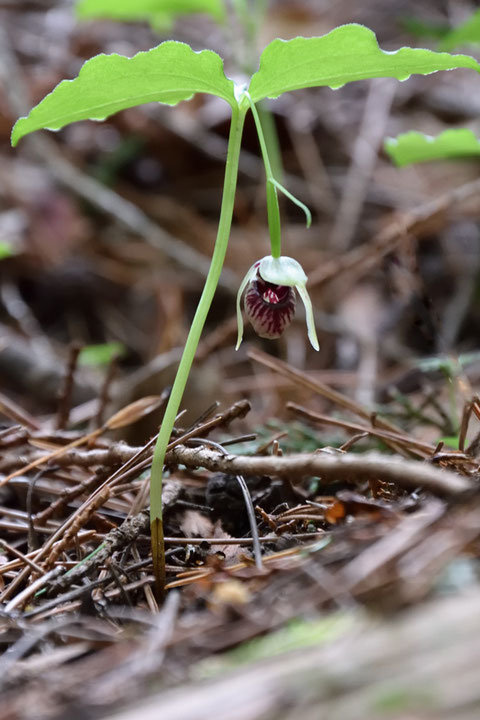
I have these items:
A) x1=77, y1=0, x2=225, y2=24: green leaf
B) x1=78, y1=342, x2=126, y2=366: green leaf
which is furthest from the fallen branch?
x1=77, y1=0, x2=225, y2=24: green leaf

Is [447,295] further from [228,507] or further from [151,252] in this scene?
[228,507]

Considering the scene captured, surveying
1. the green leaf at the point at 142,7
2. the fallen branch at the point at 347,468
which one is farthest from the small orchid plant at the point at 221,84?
the green leaf at the point at 142,7

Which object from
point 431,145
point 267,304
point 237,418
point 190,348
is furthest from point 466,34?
point 190,348

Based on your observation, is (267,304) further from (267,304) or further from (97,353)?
(97,353)

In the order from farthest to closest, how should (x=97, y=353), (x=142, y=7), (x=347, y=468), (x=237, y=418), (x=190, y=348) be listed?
(x=142, y=7)
(x=97, y=353)
(x=237, y=418)
(x=190, y=348)
(x=347, y=468)

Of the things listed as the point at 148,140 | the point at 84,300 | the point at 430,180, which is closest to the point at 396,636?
the point at 84,300

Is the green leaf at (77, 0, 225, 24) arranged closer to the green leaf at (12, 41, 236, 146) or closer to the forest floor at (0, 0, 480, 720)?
the forest floor at (0, 0, 480, 720)
